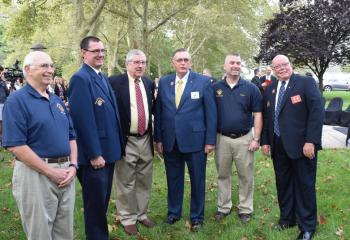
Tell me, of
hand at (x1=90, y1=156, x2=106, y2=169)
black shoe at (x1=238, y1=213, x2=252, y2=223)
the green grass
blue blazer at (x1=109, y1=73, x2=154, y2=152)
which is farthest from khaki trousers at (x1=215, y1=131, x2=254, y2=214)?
the green grass

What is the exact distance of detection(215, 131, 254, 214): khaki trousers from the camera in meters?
5.73

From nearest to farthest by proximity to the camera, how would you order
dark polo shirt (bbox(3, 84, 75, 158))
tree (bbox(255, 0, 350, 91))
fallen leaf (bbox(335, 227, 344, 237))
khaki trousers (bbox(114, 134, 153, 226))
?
dark polo shirt (bbox(3, 84, 75, 158)), fallen leaf (bbox(335, 227, 344, 237)), khaki trousers (bbox(114, 134, 153, 226)), tree (bbox(255, 0, 350, 91))

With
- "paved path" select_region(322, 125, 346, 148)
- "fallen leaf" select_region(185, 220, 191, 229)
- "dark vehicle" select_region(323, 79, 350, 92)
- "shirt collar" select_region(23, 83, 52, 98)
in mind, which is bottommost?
"fallen leaf" select_region(185, 220, 191, 229)

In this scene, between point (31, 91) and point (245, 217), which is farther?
point (245, 217)

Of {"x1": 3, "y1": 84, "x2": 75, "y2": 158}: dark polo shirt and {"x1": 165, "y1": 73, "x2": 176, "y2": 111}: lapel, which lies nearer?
{"x1": 3, "y1": 84, "x2": 75, "y2": 158}: dark polo shirt

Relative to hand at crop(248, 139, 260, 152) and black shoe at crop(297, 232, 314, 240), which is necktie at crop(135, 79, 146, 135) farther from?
black shoe at crop(297, 232, 314, 240)

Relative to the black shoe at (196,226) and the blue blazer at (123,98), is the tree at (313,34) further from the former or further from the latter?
the blue blazer at (123,98)

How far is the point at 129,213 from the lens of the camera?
5562 millimetres

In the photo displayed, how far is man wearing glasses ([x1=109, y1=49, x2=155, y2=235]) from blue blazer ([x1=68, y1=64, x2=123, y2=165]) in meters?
0.66

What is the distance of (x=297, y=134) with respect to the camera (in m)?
4.99

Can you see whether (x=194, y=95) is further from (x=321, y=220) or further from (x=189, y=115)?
(x=321, y=220)

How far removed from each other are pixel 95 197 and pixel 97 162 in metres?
0.41

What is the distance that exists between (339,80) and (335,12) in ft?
131

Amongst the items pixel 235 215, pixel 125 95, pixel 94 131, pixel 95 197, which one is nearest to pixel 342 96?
pixel 235 215
